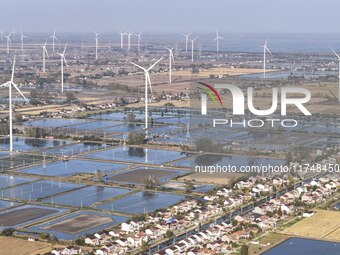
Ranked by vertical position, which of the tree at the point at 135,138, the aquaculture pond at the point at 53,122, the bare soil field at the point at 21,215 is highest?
the tree at the point at 135,138

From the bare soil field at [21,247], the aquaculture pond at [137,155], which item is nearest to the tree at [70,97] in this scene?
the aquaculture pond at [137,155]

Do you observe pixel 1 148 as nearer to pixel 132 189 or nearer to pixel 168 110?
pixel 132 189

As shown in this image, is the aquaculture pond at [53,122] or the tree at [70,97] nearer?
the aquaculture pond at [53,122]

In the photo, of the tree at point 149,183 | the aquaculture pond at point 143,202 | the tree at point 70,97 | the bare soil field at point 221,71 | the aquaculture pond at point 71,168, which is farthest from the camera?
the bare soil field at point 221,71

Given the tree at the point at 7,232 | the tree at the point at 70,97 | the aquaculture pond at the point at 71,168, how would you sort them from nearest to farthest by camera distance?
the tree at the point at 7,232 < the aquaculture pond at the point at 71,168 < the tree at the point at 70,97

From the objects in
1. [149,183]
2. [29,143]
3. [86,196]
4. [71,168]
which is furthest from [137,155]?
[86,196]

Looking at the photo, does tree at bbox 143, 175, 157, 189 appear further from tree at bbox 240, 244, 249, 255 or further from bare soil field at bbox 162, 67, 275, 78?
bare soil field at bbox 162, 67, 275, 78
